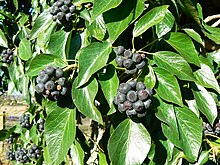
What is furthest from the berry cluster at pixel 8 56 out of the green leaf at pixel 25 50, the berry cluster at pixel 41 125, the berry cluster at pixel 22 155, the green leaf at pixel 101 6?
the green leaf at pixel 101 6

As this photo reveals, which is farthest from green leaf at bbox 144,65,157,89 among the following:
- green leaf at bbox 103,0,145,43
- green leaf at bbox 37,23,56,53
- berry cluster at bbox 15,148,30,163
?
berry cluster at bbox 15,148,30,163

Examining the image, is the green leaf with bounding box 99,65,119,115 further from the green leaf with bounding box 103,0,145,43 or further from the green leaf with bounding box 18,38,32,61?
the green leaf with bounding box 18,38,32,61

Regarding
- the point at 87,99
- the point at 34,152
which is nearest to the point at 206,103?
the point at 87,99

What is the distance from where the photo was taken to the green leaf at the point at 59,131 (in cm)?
83

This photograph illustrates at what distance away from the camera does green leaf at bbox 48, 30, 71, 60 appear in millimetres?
920

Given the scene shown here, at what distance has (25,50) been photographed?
1.30 m

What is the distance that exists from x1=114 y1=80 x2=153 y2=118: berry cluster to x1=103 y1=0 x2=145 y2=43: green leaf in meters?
0.11

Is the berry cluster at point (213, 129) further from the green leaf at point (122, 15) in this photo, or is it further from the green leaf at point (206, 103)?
the green leaf at point (122, 15)

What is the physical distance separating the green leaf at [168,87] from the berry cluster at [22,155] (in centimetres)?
94

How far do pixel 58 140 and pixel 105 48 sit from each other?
0.76 feet

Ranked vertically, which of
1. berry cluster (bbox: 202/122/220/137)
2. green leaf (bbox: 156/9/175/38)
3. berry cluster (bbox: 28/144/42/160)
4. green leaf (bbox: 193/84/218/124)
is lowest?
berry cluster (bbox: 28/144/42/160)

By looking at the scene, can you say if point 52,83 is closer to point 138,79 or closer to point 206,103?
point 138,79

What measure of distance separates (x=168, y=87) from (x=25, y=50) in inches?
26.8

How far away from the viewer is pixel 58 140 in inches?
33.1
